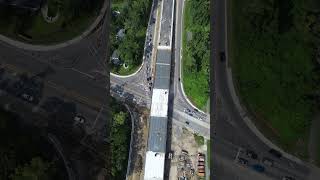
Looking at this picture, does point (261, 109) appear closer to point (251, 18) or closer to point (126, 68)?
point (251, 18)

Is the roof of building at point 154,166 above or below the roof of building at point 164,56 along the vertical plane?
below

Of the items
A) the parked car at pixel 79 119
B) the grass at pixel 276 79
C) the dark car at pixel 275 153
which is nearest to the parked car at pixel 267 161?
the dark car at pixel 275 153

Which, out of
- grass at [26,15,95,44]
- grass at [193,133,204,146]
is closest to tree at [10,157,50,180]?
grass at [193,133,204,146]

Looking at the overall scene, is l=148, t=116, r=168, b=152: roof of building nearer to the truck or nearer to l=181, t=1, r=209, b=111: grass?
the truck

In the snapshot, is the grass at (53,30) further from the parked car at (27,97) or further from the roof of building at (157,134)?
the roof of building at (157,134)

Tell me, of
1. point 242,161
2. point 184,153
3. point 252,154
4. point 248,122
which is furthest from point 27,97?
point 252,154
